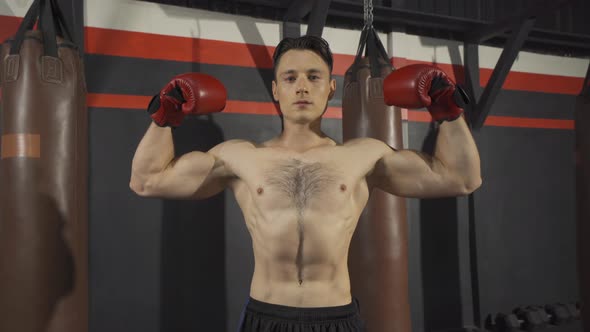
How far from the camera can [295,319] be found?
170cm

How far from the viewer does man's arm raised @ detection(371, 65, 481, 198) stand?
71.8 inches

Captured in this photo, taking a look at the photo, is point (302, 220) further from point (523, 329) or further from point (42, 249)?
point (523, 329)

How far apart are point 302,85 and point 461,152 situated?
28.7 inches

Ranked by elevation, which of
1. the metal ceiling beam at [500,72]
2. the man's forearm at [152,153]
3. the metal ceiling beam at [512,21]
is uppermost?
the metal ceiling beam at [512,21]

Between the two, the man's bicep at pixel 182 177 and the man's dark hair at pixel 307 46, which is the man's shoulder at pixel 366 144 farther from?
the man's bicep at pixel 182 177

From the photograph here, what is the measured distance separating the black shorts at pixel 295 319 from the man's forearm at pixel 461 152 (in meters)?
0.74

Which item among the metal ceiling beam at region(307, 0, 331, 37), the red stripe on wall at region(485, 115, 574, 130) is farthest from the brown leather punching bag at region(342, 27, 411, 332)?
the red stripe on wall at region(485, 115, 574, 130)

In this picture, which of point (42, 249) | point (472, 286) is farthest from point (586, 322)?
point (42, 249)

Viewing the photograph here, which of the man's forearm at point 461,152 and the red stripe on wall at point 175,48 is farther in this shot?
the red stripe on wall at point 175,48

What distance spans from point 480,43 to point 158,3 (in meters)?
3.21

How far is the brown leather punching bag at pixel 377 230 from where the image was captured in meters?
2.86

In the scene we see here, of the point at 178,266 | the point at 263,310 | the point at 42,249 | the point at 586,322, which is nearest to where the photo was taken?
the point at 263,310

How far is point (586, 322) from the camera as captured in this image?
3018mm

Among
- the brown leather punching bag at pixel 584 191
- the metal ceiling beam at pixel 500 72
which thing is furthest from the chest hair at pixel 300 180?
the metal ceiling beam at pixel 500 72
